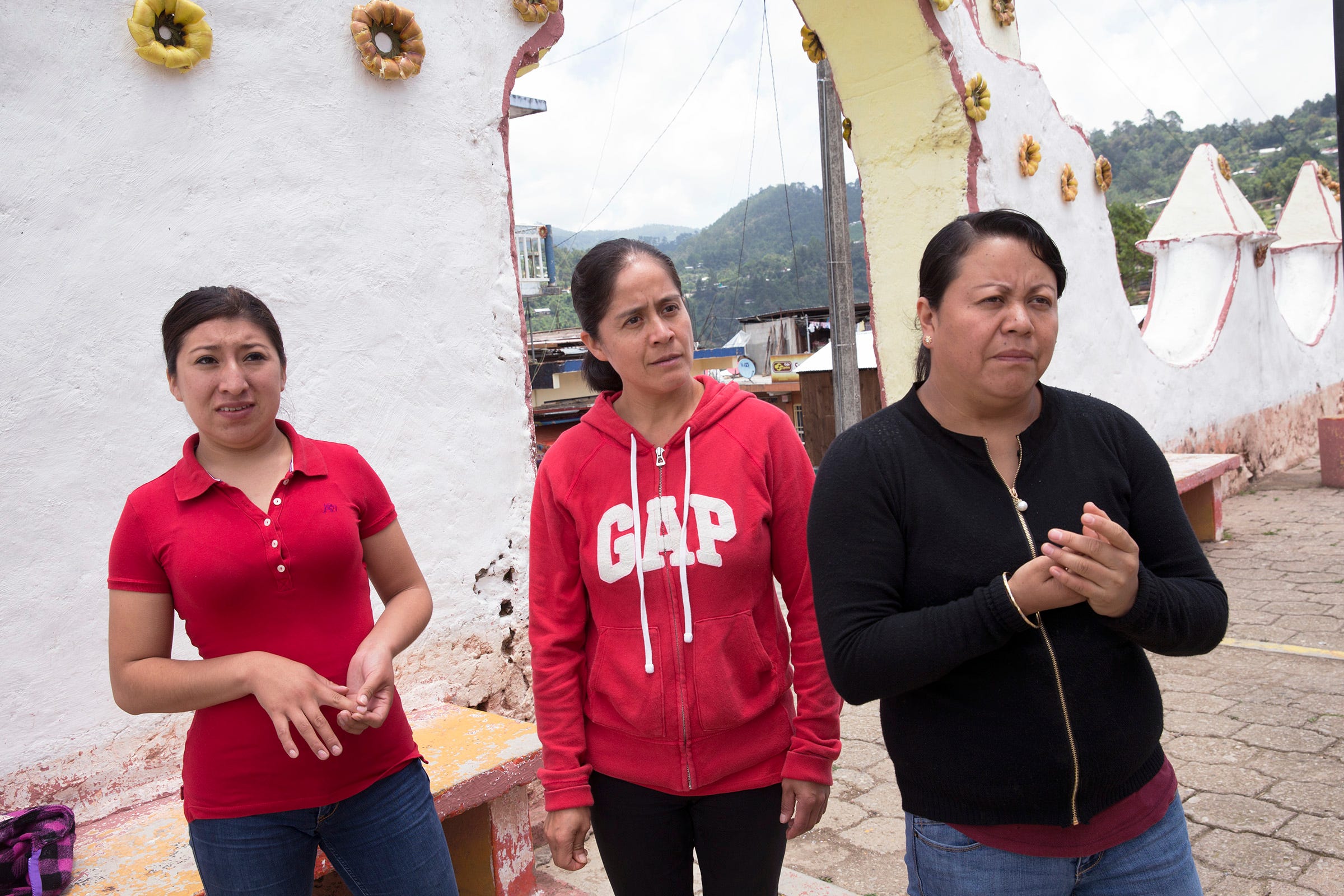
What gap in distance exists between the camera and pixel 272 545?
1.63 m

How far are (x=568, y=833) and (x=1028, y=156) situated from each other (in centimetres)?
516

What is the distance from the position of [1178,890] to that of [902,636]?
56cm

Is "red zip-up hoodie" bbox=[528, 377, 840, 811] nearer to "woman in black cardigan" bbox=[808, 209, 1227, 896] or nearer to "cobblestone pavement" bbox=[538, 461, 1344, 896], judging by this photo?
"woman in black cardigan" bbox=[808, 209, 1227, 896]

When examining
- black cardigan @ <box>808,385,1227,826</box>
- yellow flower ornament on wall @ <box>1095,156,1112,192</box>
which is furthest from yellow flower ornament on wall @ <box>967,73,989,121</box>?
black cardigan @ <box>808,385,1227,826</box>

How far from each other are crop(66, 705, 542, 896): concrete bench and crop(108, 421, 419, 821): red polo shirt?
0.60 m

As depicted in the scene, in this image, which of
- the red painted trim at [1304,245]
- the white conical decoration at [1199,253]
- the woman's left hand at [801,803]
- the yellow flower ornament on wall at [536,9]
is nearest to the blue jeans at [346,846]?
the woman's left hand at [801,803]

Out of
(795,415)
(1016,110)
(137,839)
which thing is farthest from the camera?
(795,415)

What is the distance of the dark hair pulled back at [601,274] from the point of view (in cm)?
180

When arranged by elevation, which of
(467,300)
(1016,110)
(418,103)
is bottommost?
(467,300)

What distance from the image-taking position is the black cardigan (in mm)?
1343

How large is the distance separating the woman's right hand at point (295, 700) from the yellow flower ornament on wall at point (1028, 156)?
523cm

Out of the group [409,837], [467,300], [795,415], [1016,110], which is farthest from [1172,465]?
[795,415]

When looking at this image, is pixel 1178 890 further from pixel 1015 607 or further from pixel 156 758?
pixel 156 758

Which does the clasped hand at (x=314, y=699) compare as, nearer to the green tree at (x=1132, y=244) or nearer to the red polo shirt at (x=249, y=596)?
the red polo shirt at (x=249, y=596)
